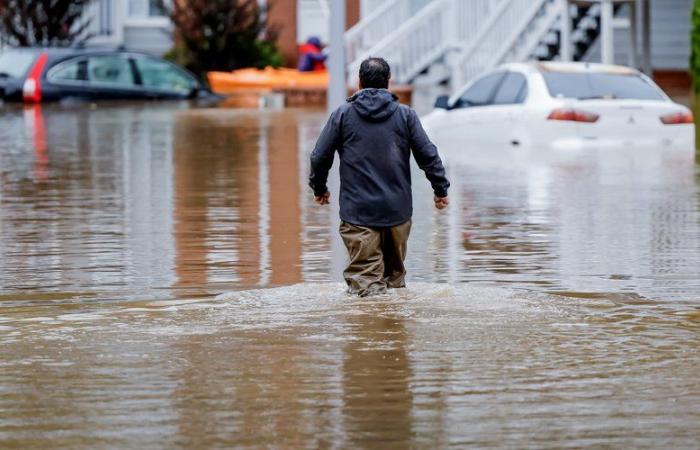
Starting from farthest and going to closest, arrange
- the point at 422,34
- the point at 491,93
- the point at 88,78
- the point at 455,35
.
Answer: the point at 422,34 < the point at 455,35 < the point at 88,78 < the point at 491,93

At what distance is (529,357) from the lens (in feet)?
27.1

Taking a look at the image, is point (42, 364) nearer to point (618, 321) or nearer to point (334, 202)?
point (618, 321)

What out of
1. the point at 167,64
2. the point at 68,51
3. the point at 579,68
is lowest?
the point at 167,64

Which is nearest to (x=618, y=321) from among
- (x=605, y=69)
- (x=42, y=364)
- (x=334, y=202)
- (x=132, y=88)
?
(x=42, y=364)

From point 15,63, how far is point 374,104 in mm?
28261

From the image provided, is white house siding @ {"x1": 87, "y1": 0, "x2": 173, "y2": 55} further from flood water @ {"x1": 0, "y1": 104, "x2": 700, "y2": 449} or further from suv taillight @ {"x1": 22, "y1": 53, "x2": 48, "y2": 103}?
flood water @ {"x1": 0, "y1": 104, "x2": 700, "y2": 449}

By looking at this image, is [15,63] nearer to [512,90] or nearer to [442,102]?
[442,102]

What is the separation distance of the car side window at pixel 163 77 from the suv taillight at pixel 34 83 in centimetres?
201

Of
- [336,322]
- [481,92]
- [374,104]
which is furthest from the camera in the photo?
[481,92]

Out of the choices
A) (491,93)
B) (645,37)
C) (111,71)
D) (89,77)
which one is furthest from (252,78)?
(491,93)

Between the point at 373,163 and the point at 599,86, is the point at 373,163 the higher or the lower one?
the higher one

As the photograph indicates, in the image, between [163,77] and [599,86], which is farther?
[163,77]

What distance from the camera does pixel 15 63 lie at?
37.3 metres

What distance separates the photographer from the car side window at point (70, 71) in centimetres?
3662
